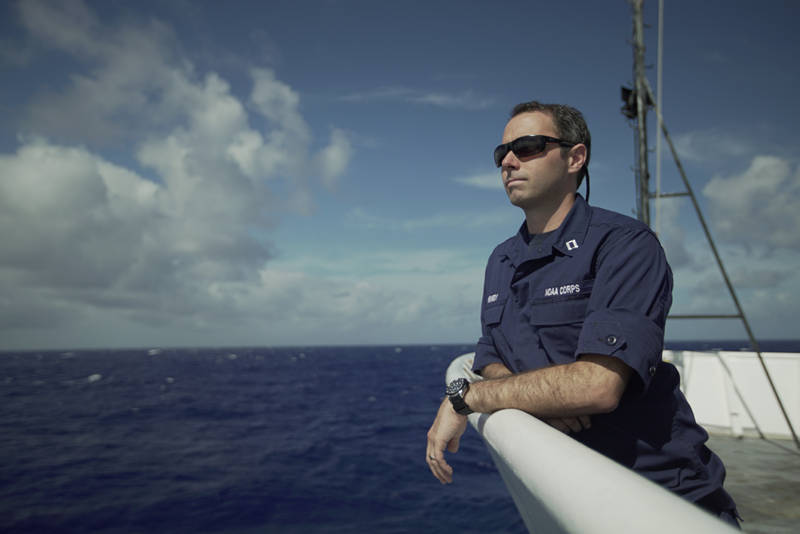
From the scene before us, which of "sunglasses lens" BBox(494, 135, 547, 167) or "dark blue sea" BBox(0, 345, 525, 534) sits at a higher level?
"sunglasses lens" BBox(494, 135, 547, 167)

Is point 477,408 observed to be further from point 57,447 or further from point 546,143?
point 57,447

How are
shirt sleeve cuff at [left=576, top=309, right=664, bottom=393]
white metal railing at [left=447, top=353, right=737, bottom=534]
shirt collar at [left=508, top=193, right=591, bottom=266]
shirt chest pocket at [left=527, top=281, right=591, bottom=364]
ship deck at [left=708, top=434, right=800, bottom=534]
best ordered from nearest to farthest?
1. white metal railing at [left=447, top=353, right=737, bottom=534]
2. shirt sleeve cuff at [left=576, top=309, right=664, bottom=393]
3. shirt chest pocket at [left=527, top=281, right=591, bottom=364]
4. shirt collar at [left=508, top=193, right=591, bottom=266]
5. ship deck at [left=708, top=434, right=800, bottom=534]

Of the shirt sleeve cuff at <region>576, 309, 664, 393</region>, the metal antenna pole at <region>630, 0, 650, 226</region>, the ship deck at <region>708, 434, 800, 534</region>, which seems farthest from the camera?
the metal antenna pole at <region>630, 0, 650, 226</region>

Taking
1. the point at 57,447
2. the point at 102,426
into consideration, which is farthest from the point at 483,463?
the point at 102,426

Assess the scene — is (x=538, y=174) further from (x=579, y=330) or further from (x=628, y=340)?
(x=628, y=340)

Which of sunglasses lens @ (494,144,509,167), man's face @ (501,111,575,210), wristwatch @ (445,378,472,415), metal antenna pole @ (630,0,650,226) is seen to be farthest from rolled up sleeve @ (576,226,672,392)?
metal antenna pole @ (630,0,650,226)

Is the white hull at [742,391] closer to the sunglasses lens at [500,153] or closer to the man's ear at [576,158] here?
the man's ear at [576,158]

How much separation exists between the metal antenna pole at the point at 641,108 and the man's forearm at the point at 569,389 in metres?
7.31

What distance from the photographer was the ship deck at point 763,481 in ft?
10.3

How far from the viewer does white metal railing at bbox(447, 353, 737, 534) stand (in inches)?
24.5

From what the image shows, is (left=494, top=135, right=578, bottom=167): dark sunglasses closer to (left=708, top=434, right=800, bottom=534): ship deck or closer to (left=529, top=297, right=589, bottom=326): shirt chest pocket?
(left=529, top=297, right=589, bottom=326): shirt chest pocket

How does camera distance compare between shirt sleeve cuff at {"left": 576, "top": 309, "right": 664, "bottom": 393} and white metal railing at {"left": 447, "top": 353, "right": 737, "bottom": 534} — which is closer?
white metal railing at {"left": 447, "top": 353, "right": 737, "bottom": 534}

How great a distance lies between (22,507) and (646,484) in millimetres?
14993

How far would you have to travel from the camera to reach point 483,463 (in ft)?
43.6
